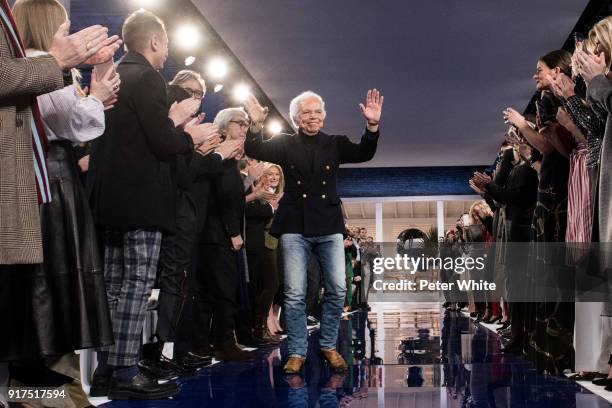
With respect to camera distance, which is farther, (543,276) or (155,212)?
(543,276)

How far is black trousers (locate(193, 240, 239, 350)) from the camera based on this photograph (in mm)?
4285

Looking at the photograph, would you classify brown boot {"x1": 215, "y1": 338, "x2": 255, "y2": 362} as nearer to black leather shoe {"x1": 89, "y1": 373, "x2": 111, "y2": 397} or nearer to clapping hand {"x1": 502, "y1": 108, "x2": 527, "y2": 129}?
black leather shoe {"x1": 89, "y1": 373, "x2": 111, "y2": 397}

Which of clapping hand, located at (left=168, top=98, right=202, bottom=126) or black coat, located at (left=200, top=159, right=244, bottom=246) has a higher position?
clapping hand, located at (left=168, top=98, right=202, bottom=126)

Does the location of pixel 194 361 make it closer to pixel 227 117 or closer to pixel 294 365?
pixel 294 365

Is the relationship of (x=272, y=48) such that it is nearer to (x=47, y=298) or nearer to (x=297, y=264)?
(x=297, y=264)

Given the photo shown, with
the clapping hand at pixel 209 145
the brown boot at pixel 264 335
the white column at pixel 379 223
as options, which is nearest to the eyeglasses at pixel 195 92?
the clapping hand at pixel 209 145

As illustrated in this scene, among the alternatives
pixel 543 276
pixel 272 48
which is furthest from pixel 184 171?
pixel 272 48

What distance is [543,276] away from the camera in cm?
368

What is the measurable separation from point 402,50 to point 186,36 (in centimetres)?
278

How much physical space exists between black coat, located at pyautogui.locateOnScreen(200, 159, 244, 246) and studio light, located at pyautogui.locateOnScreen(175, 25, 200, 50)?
3617 mm

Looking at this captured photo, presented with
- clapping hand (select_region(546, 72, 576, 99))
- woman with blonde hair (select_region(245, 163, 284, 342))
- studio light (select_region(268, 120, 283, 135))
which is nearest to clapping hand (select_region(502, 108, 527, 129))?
clapping hand (select_region(546, 72, 576, 99))

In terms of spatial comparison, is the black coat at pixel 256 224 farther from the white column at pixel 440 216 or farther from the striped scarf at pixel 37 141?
the white column at pixel 440 216

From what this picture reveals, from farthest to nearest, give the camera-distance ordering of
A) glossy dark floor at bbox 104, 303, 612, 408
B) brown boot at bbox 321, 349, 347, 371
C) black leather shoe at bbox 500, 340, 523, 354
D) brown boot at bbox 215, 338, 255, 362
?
black leather shoe at bbox 500, 340, 523, 354 → brown boot at bbox 215, 338, 255, 362 → brown boot at bbox 321, 349, 347, 371 → glossy dark floor at bbox 104, 303, 612, 408

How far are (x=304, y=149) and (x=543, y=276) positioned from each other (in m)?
1.46
